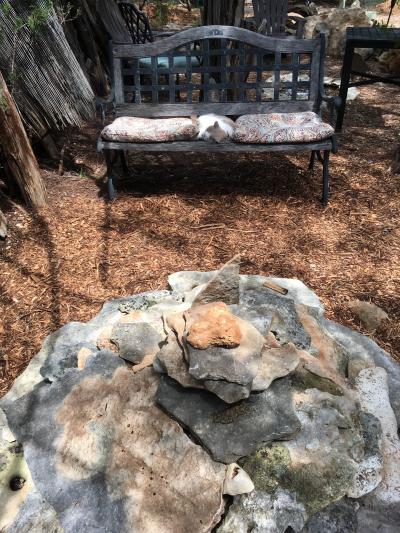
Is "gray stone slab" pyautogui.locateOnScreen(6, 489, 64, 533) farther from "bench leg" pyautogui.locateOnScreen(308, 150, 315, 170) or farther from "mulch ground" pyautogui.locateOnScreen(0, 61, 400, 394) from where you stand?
"bench leg" pyautogui.locateOnScreen(308, 150, 315, 170)

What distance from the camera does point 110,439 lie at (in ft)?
5.43

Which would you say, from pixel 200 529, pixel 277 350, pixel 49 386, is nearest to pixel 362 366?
pixel 277 350

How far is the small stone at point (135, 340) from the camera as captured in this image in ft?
6.38

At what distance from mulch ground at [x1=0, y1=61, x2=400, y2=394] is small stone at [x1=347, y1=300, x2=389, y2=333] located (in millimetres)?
48

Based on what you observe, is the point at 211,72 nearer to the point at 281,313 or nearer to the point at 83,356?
the point at 281,313

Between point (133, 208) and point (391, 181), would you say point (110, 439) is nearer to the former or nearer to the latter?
point (133, 208)

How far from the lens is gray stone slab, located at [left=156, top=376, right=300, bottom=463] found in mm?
1568

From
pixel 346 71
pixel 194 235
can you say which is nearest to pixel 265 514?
pixel 194 235

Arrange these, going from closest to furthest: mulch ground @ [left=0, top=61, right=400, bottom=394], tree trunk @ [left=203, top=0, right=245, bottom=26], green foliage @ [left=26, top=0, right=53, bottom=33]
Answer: mulch ground @ [left=0, top=61, right=400, bottom=394] < green foliage @ [left=26, top=0, right=53, bottom=33] < tree trunk @ [left=203, top=0, right=245, bottom=26]

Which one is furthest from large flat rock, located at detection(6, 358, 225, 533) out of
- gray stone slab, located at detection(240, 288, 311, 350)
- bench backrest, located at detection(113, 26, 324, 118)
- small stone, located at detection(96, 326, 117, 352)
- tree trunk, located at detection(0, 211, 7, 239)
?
bench backrest, located at detection(113, 26, 324, 118)

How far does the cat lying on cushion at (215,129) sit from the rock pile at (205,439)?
89.4 inches

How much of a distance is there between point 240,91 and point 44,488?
3.81 meters

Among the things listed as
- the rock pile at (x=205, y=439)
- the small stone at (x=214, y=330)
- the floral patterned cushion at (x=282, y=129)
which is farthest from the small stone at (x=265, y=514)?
the floral patterned cushion at (x=282, y=129)

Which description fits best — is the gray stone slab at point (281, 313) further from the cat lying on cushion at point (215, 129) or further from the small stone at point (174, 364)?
the cat lying on cushion at point (215, 129)
